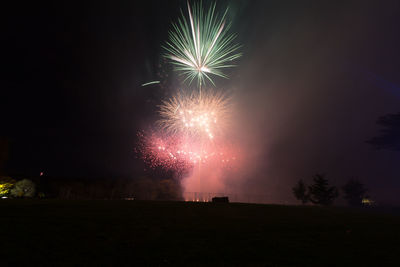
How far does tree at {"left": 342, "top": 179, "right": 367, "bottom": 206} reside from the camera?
333 feet

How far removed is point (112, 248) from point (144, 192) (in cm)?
8712

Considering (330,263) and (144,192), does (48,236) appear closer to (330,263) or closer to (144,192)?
(330,263)

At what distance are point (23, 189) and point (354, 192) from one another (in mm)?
134088

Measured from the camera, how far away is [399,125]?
5962 centimetres

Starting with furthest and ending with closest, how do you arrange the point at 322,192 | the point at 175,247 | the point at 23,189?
1. the point at 322,192
2. the point at 23,189
3. the point at 175,247

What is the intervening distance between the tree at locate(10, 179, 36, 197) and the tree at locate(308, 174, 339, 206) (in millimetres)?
105178

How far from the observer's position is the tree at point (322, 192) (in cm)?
9094

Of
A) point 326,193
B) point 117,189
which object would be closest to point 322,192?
point 326,193

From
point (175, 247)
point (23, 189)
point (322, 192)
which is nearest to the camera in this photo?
point (175, 247)

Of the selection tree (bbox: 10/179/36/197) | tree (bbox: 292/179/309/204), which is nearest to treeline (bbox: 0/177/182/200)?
tree (bbox: 10/179/36/197)

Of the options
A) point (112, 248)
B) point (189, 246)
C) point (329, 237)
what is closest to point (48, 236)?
point (112, 248)

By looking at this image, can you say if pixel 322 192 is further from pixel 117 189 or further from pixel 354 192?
pixel 117 189

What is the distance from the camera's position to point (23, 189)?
203ft

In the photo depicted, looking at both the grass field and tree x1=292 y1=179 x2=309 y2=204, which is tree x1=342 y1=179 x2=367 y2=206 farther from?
the grass field
